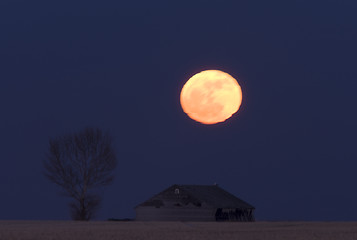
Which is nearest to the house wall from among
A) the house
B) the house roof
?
the house

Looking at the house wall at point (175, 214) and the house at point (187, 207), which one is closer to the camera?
the house wall at point (175, 214)

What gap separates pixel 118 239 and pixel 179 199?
179 ft

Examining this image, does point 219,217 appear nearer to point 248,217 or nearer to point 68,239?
point 248,217

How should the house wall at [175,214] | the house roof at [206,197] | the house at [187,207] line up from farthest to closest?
the house roof at [206,197], the house at [187,207], the house wall at [175,214]

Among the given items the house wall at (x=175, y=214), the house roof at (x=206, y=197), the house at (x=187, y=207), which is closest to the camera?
the house wall at (x=175, y=214)

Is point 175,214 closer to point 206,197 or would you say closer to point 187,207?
point 187,207

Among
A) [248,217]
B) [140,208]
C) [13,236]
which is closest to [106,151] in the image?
[140,208]

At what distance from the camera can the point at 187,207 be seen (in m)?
95.8

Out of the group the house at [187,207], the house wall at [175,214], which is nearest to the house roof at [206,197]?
the house at [187,207]

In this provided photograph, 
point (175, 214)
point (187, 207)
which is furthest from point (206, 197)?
point (175, 214)

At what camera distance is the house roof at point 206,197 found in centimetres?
9688

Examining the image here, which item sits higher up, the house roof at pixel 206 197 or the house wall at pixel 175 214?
the house roof at pixel 206 197

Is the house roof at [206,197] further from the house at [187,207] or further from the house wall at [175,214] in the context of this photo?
the house wall at [175,214]

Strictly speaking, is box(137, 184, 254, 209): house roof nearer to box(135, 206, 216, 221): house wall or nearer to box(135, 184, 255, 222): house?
box(135, 184, 255, 222): house
